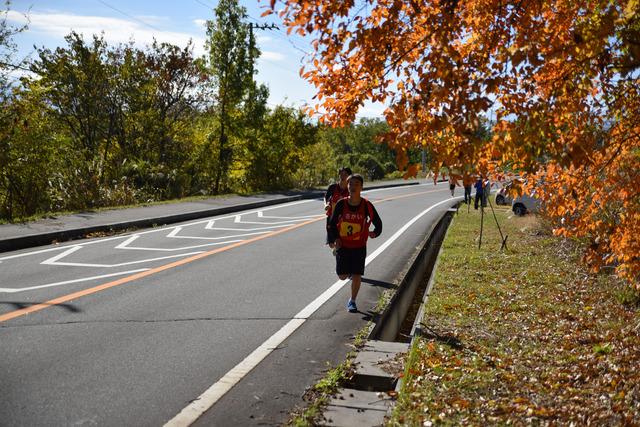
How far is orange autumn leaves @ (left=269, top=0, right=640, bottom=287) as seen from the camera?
411cm

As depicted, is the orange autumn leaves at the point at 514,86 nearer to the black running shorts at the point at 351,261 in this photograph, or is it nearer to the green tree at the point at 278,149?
the black running shorts at the point at 351,261

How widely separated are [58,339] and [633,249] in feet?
19.4

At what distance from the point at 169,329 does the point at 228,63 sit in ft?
74.1

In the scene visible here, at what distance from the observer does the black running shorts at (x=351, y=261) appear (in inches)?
282

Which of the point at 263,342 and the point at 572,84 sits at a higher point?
the point at 572,84

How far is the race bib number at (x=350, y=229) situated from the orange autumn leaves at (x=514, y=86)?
5.31 ft

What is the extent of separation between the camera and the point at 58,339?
563 cm

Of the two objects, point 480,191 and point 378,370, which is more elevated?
point 480,191

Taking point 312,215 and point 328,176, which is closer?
point 312,215

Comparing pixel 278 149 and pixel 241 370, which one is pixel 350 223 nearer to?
pixel 241 370

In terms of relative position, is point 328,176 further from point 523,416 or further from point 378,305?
point 523,416

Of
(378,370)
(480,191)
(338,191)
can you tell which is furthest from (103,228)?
(480,191)

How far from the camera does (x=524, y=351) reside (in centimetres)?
567

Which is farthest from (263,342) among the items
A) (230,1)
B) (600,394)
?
(230,1)
